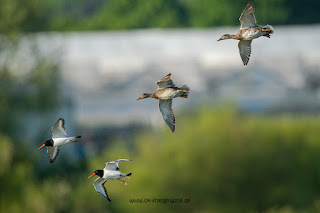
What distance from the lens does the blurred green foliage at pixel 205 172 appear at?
89.1ft

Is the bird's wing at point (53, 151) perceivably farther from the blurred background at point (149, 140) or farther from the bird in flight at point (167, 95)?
the blurred background at point (149, 140)

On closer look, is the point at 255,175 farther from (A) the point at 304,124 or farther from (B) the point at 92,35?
(B) the point at 92,35

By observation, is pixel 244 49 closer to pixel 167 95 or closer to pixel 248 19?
pixel 248 19

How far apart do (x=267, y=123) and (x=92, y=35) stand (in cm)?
3251

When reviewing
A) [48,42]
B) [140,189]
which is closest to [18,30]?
[48,42]

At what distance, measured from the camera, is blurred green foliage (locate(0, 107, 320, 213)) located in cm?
2716

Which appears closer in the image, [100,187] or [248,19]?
[248,19]

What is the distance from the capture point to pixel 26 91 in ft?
107

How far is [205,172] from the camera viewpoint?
28484 mm

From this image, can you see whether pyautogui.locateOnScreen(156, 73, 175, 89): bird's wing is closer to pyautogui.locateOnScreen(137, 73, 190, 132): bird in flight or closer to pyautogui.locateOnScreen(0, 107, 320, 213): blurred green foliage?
pyautogui.locateOnScreen(137, 73, 190, 132): bird in flight

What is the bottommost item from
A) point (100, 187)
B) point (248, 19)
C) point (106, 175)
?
point (100, 187)

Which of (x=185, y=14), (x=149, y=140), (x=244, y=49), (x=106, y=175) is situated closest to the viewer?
(x=244, y=49)

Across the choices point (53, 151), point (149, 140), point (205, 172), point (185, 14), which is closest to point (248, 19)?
point (53, 151)

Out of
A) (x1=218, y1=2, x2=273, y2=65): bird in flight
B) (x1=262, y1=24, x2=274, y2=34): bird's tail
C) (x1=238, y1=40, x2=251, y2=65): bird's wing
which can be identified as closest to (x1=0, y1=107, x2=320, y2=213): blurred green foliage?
(x1=238, y1=40, x2=251, y2=65): bird's wing
